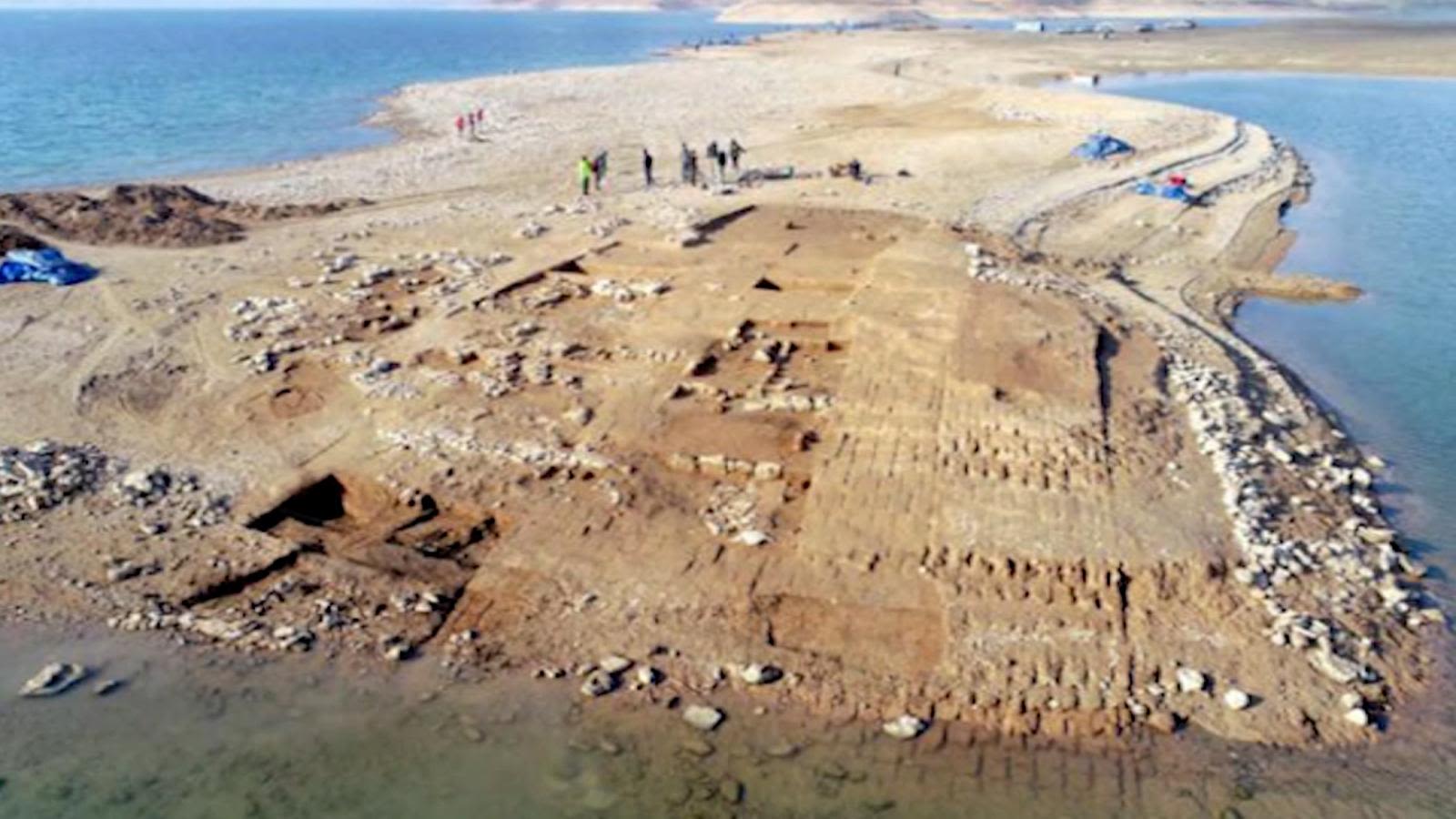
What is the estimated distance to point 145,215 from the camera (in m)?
27.5

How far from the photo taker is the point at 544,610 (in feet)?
39.2

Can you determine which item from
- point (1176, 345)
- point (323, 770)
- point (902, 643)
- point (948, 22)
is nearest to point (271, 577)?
point (323, 770)

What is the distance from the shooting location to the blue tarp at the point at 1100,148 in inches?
1438

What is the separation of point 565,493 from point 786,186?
2004cm

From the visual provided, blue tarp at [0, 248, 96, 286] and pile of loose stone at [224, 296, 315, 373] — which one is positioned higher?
blue tarp at [0, 248, 96, 286]

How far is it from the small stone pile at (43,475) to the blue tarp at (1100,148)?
3201 centimetres

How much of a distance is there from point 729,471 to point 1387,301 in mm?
18677

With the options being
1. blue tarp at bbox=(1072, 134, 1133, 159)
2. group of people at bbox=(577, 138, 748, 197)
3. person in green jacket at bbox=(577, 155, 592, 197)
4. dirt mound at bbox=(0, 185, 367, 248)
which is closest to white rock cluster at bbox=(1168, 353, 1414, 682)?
group of people at bbox=(577, 138, 748, 197)

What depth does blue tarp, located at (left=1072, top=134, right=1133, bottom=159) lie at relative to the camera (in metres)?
36.5

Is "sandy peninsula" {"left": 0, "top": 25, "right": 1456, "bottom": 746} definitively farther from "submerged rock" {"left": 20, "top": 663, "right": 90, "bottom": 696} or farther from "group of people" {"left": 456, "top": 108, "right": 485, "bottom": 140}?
"group of people" {"left": 456, "top": 108, "right": 485, "bottom": 140}

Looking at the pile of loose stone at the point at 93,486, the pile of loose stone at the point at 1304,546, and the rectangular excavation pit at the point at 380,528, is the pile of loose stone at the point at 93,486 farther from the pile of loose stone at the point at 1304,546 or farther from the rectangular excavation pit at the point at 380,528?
the pile of loose stone at the point at 1304,546

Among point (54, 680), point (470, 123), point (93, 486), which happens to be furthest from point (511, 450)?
point (470, 123)

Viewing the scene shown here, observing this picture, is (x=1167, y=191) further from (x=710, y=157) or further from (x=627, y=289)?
(x=627, y=289)

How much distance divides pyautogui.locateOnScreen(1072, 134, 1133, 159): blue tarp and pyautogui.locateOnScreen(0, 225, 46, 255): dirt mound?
1244 inches
